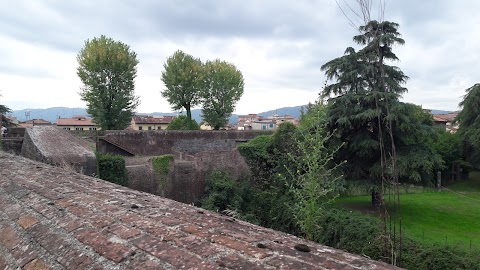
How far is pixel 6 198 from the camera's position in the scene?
118 inches

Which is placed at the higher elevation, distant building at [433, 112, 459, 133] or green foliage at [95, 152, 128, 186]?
distant building at [433, 112, 459, 133]

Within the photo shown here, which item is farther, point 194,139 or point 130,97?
point 130,97

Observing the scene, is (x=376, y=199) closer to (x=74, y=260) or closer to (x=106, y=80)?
(x=74, y=260)

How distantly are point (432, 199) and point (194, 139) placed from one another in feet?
50.1

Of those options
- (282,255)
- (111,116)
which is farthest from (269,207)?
(111,116)

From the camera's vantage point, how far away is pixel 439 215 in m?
15.8

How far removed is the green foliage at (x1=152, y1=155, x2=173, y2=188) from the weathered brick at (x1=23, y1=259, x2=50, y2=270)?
13.7 metres

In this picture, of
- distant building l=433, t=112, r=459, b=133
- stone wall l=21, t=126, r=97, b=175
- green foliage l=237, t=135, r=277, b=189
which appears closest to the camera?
stone wall l=21, t=126, r=97, b=175

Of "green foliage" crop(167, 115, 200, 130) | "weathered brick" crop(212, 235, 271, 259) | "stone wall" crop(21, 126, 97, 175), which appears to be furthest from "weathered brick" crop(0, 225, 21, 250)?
"green foliage" crop(167, 115, 200, 130)

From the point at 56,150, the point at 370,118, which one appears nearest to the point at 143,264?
the point at 56,150

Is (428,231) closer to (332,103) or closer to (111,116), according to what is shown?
(332,103)

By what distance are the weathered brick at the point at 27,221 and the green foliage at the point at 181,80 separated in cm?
3255

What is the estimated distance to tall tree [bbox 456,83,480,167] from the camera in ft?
77.7

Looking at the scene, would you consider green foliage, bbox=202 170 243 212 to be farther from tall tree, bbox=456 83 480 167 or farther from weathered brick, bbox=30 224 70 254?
tall tree, bbox=456 83 480 167
